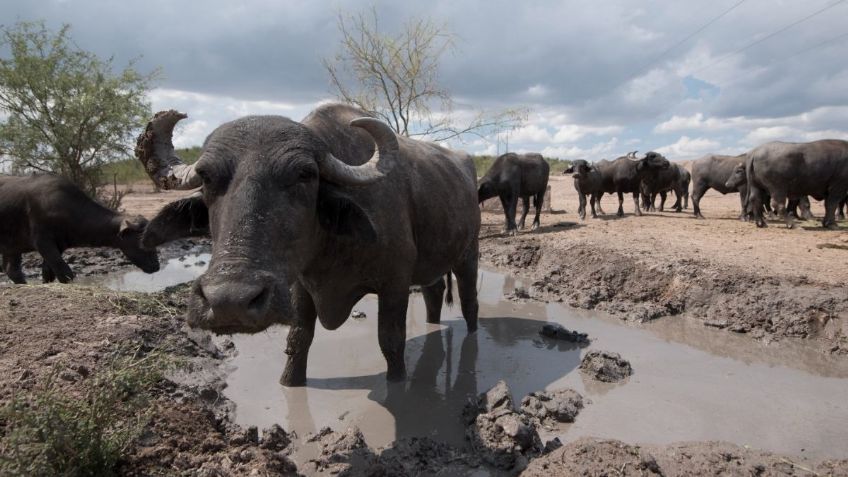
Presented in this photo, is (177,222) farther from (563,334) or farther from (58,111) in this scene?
(58,111)

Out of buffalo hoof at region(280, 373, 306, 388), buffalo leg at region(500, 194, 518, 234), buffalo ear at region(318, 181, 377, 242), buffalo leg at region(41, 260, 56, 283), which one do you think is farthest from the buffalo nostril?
buffalo leg at region(500, 194, 518, 234)

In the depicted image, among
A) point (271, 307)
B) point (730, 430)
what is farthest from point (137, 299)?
point (730, 430)

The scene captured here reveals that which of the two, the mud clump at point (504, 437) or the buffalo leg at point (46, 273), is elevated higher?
the buffalo leg at point (46, 273)

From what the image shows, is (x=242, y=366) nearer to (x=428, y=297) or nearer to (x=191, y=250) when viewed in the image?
(x=428, y=297)

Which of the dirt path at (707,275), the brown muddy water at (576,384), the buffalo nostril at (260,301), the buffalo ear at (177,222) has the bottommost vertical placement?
the brown muddy water at (576,384)

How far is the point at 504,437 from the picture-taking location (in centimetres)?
332

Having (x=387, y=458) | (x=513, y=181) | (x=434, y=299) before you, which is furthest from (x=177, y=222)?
(x=513, y=181)

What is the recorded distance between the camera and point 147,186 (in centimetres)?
3136

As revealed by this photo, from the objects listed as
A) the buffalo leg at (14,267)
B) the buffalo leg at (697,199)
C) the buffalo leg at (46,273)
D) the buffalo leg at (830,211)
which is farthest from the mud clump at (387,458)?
the buffalo leg at (697,199)

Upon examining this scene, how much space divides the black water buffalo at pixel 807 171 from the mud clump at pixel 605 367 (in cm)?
1018

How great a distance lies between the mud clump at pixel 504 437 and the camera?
319 cm

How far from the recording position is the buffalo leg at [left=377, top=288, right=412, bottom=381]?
156 inches

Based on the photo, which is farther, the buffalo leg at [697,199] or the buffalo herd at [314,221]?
the buffalo leg at [697,199]

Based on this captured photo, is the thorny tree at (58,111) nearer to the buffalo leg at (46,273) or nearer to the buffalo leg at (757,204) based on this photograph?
the buffalo leg at (46,273)
